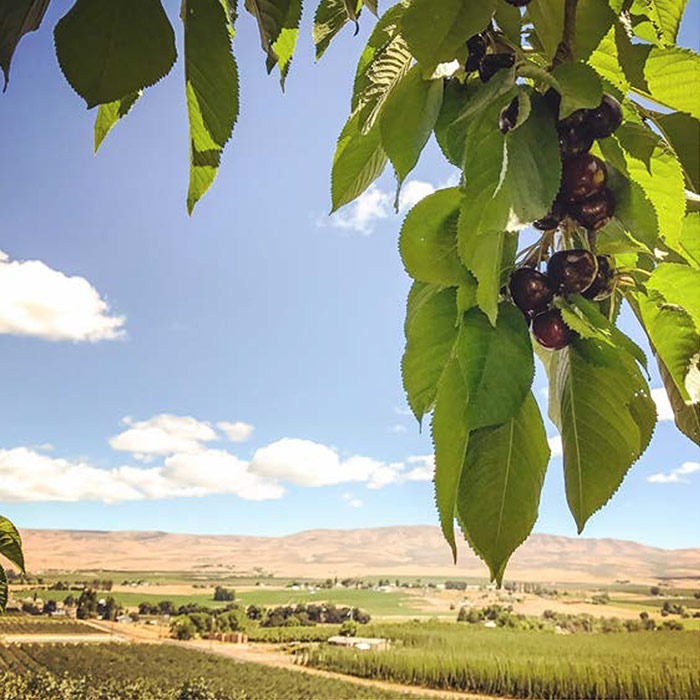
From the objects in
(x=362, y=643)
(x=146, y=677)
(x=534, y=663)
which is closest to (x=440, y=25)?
(x=362, y=643)

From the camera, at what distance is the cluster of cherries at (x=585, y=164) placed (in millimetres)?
163

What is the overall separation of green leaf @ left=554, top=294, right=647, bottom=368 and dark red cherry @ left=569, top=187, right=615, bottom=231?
0.7 inches

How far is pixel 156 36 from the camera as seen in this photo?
139 millimetres

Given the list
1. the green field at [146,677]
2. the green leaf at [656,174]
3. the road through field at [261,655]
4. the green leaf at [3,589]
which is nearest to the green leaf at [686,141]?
the green leaf at [656,174]

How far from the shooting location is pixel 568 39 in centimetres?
17

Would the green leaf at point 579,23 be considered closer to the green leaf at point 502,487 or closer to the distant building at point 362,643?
the green leaf at point 502,487

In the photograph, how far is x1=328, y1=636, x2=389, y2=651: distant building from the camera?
9.13m

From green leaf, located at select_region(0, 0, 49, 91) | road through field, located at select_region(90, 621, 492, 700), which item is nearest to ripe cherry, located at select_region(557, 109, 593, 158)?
green leaf, located at select_region(0, 0, 49, 91)

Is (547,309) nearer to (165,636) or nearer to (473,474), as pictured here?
(473,474)

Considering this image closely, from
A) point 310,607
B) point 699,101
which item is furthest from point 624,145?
point 310,607

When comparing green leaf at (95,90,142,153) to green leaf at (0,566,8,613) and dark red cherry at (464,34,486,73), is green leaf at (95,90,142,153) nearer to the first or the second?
dark red cherry at (464,34,486,73)

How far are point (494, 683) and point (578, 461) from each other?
9.68 metres

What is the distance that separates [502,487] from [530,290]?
0.15ft

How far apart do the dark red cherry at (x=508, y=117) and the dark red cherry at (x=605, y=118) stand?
19 millimetres
